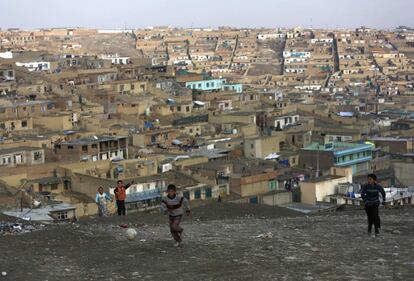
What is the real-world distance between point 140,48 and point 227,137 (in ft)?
186

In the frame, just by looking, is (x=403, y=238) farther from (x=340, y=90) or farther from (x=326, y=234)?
(x=340, y=90)

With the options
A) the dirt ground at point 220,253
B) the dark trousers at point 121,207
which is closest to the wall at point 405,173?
the dark trousers at point 121,207

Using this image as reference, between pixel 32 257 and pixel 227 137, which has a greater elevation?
pixel 32 257

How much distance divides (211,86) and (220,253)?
137 ft

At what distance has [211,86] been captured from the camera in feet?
163

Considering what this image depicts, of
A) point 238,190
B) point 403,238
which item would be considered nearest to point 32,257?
point 403,238

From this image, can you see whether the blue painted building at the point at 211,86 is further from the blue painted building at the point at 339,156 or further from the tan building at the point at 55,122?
the blue painted building at the point at 339,156

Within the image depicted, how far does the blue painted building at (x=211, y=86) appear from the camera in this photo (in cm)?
4766

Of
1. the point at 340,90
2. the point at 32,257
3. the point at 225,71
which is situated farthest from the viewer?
the point at 225,71

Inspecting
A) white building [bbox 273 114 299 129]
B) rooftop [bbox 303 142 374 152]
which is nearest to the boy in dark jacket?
rooftop [bbox 303 142 374 152]

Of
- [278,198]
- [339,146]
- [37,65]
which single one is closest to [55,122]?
[339,146]

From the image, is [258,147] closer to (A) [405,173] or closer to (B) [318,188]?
(A) [405,173]

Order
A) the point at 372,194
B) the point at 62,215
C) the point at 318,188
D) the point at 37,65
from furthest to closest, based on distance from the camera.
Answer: the point at 37,65 → the point at 318,188 → the point at 62,215 → the point at 372,194

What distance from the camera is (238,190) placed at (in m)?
23.9
